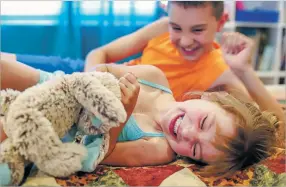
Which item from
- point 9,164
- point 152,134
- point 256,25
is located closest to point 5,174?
point 9,164

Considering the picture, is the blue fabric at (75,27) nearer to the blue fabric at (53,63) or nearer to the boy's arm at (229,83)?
the blue fabric at (53,63)

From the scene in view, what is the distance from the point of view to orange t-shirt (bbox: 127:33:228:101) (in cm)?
63

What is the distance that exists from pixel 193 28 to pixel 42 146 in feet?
1.02

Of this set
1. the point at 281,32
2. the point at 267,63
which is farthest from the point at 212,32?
the point at 281,32

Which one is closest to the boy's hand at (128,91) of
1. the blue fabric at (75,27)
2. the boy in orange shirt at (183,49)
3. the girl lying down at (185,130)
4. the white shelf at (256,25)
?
the girl lying down at (185,130)

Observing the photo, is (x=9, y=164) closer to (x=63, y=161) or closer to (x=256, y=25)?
(x=63, y=161)

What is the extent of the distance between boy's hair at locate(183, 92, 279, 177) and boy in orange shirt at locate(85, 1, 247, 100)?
6cm

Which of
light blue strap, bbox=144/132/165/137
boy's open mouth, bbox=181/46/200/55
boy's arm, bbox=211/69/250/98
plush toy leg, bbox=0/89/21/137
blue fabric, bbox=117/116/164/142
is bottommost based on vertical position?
light blue strap, bbox=144/132/165/137

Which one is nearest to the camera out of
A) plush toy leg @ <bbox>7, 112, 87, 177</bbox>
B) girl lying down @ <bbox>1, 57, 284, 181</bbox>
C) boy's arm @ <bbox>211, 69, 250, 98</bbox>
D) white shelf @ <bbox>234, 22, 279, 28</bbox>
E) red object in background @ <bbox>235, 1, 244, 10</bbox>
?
plush toy leg @ <bbox>7, 112, 87, 177</bbox>

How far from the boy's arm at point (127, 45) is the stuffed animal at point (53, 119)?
0.73ft

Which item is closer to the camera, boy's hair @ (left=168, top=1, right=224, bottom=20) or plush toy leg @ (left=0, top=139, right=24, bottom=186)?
plush toy leg @ (left=0, top=139, right=24, bottom=186)

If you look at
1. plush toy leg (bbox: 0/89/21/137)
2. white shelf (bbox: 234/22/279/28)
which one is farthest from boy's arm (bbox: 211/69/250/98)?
white shelf (bbox: 234/22/279/28)

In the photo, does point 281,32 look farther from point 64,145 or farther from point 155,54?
point 64,145

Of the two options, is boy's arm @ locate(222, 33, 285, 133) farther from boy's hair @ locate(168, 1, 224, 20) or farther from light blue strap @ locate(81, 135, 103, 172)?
light blue strap @ locate(81, 135, 103, 172)
